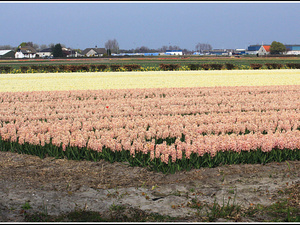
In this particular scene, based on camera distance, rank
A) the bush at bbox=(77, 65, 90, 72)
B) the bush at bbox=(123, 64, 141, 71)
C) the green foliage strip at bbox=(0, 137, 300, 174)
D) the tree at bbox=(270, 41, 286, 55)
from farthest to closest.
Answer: the tree at bbox=(270, 41, 286, 55) → the bush at bbox=(77, 65, 90, 72) → the bush at bbox=(123, 64, 141, 71) → the green foliage strip at bbox=(0, 137, 300, 174)

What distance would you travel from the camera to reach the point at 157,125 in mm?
11414

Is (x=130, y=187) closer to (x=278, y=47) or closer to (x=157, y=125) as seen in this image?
(x=157, y=125)

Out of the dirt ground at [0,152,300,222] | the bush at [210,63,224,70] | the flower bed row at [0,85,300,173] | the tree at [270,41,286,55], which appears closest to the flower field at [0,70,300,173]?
the flower bed row at [0,85,300,173]

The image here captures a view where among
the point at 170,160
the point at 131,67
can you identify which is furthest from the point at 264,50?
the point at 170,160

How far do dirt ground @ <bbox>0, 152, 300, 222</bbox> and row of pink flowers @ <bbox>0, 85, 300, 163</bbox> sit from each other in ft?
2.01

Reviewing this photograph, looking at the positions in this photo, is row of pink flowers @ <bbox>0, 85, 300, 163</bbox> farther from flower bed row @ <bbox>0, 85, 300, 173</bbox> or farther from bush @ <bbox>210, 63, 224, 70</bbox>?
bush @ <bbox>210, 63, 224, 70</bbox>

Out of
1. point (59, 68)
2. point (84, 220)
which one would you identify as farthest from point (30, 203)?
point (59, 68)

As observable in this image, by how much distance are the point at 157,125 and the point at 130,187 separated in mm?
4087

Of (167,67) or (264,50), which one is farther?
(264,50)

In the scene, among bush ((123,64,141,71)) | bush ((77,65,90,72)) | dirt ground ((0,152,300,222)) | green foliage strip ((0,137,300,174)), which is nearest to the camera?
dirt ground ((0,152,300,222))

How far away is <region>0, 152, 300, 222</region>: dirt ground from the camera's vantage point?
260 inches

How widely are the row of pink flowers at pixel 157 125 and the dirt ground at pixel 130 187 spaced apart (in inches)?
24.1

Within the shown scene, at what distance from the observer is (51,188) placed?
7.54m

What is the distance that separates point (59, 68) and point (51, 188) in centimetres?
4559
